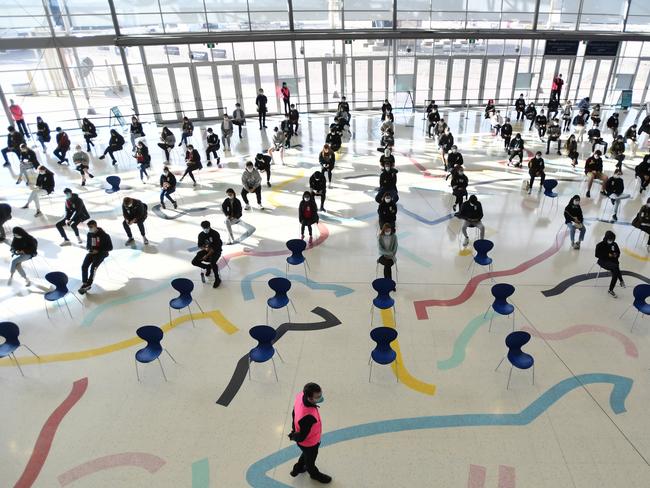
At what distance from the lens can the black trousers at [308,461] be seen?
4.66 meters

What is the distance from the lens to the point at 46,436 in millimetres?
5664

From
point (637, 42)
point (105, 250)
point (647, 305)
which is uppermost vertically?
point (637, 42)

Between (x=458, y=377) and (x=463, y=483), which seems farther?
(x=458, y=377)

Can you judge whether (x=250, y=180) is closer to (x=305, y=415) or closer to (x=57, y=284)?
(x=57, y=284)

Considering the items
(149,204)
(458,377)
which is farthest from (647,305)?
(149,204)

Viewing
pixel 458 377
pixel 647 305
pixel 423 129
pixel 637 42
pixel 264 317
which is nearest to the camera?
pixel 458 377

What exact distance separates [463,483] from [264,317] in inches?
166

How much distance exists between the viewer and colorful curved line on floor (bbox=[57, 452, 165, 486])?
517 cm

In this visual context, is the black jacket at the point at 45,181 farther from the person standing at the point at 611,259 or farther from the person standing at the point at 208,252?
the person standing at the point at 611,259

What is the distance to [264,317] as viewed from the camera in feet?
25.7

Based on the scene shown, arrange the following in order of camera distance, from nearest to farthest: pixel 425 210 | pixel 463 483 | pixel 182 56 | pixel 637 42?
pixel 463 483 < pixel 425 210 < pixel 182 56 < pixel 637 42

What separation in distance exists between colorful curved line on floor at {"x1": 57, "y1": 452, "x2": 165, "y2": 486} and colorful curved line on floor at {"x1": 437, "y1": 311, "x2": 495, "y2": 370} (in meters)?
4.21

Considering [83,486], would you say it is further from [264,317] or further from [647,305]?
[647,305]

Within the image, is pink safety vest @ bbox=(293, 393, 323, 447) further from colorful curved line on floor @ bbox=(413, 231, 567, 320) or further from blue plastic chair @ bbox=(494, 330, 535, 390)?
colorful curved line on floor @ bbox=(413, 231, 567, 320)
